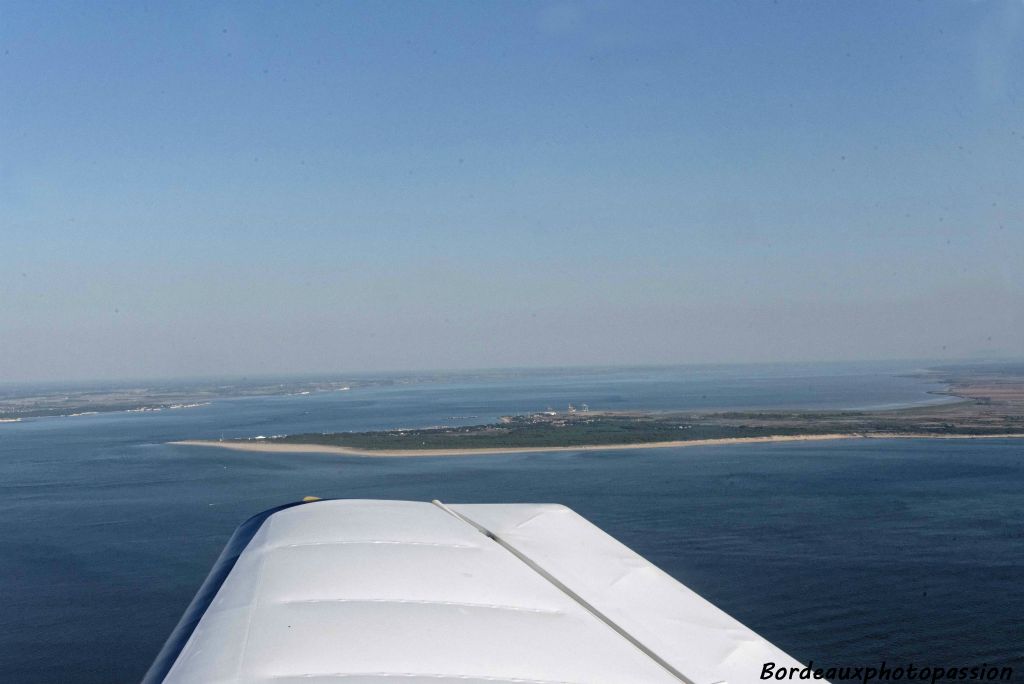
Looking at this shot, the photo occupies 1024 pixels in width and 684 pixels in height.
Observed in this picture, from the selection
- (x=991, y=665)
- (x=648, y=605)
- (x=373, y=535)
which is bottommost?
(x=991, y=665)

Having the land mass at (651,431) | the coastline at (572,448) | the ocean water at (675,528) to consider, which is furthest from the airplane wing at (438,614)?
the land mass at (651,431)

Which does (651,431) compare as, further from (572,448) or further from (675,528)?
(675,528)

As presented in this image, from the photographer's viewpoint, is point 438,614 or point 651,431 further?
point 651,431

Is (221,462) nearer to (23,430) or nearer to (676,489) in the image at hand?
(676,489)

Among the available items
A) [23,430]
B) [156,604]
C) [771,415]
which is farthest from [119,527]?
[23,430]

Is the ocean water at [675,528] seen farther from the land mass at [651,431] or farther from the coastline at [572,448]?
the land mass at [651,431]

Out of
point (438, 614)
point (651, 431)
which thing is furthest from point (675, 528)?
point (651, 431)

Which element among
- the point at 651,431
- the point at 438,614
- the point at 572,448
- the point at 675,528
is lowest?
the point at 675,528
